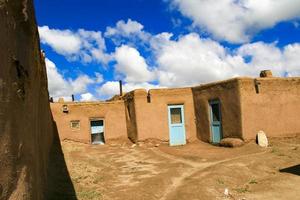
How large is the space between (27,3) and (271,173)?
9.51 metres

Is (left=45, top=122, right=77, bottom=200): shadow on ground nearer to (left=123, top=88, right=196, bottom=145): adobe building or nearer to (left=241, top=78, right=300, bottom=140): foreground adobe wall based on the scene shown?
(left=123, top=88, right=196, bottom=145): adobe building

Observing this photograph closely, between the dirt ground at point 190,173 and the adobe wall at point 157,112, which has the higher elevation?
the adobe wall at point 157,112

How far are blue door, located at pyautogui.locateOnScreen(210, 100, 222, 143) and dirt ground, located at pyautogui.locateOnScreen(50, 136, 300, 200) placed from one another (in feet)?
3.52

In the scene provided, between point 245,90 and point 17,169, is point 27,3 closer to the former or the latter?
point 17,169

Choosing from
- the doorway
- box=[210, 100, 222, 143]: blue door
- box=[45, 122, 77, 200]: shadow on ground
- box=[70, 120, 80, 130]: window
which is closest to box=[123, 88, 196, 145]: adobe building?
box=[210, 100, 222, 143]: blue door

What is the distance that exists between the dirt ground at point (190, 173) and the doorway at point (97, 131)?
3.51m

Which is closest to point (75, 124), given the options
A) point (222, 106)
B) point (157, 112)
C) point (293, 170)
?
point (157, 112)

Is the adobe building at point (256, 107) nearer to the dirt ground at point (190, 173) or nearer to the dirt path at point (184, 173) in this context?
the dirt ground at point (190, 173)

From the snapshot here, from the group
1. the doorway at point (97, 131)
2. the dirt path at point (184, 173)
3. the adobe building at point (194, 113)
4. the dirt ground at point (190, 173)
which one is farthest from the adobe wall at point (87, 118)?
the dirt path at point (184, 173)

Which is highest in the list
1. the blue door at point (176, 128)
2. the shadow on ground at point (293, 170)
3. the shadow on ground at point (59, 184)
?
the blue door at point (176, 128)

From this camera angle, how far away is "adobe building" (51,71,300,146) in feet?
51.6

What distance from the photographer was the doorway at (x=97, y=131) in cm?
1988

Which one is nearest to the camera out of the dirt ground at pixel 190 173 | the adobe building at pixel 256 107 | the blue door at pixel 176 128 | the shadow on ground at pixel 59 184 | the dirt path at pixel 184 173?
the shadow on ground at pixel 59 184

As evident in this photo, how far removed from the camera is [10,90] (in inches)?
141
